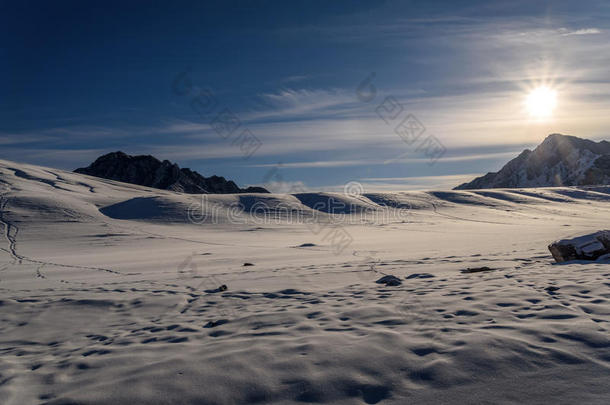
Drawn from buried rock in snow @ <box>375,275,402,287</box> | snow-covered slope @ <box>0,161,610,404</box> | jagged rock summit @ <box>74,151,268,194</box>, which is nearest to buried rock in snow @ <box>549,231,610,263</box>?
snow-covered slope @ <box>0,161,610,404</box>

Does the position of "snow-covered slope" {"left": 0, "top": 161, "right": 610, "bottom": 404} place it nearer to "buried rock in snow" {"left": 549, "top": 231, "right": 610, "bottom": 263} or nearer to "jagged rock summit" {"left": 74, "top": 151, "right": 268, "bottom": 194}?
"buried rock in snow" {"left": 549, "top": 231, "right": 610, "bottom": 263}

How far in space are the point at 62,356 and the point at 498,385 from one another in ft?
17.7

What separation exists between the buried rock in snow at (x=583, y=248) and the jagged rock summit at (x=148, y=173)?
156827 mm

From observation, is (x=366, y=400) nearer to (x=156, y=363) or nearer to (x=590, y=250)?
(x=156, y=363)

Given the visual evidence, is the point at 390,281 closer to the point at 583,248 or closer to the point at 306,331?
the point at 306,331

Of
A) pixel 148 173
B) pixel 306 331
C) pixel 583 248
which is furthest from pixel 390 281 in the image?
pixel 148 173

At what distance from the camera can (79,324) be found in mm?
6746

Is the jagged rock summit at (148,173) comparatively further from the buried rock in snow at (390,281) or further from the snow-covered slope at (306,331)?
the buried rock in snow at (390,281)

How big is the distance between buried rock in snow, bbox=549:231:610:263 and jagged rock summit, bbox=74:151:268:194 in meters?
157

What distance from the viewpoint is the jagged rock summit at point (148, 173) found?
164750 mm

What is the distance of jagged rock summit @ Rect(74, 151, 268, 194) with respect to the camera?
541 ft

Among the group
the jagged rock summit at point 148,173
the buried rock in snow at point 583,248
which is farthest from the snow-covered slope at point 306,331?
the jagged rock summit at point 148,173

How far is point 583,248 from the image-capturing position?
10781 millimetres

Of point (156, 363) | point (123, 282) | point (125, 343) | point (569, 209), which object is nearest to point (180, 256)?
point (123, 282)
